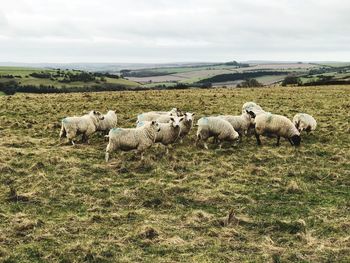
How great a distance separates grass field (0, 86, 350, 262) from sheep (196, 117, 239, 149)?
0.56 metres

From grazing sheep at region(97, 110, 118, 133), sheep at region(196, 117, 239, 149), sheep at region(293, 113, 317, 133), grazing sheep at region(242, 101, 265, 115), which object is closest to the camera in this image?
sheep at region(196, 117, 239, 149)

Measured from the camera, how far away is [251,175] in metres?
13.6

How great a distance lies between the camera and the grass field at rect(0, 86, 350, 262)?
26.9 ft

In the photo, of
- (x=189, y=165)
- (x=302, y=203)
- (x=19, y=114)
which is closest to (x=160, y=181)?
(x=189, y=165)

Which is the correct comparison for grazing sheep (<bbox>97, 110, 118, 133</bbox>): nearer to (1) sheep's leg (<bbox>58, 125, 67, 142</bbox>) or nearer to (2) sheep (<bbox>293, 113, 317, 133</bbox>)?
(1) sheep's leg (<bbox>58, 125, 67, 142</bbox>)

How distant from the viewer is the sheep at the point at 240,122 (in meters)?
19.2

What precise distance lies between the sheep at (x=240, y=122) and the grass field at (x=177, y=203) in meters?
0.57

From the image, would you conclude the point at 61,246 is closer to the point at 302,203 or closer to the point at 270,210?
the point at 270,210

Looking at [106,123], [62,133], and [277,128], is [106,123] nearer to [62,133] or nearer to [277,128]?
[62,133]

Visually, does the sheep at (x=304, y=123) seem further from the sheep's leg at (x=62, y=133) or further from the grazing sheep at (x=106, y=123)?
Answer: the sheep's leg at (x=62, y=133)

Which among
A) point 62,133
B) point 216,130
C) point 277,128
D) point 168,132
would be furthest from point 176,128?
point 62,133

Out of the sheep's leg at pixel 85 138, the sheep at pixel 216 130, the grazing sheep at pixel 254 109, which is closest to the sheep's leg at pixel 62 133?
the sheep's leg at pixel 85 138

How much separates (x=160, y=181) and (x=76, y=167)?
343 cm

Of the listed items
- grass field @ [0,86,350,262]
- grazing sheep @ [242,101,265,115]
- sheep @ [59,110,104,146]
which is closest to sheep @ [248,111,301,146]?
grass field @ [0,86,350,262]
